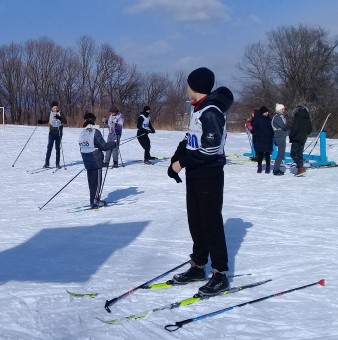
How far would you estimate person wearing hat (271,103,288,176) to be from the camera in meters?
13.4

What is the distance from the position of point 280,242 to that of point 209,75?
2802mm

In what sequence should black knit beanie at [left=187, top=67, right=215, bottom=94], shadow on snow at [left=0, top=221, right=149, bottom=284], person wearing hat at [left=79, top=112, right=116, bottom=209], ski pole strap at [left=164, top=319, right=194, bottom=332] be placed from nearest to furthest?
ski pole strap at [left=164, top=319, right=194, bottom=332]
black knit beanie at [left=187, top=67, right=215, bottom=94]
shadow on snow at [left=0, top=221, right=149, bottom=284]
person wearing hat at [left=79, top=112, right=116, bottom=209]

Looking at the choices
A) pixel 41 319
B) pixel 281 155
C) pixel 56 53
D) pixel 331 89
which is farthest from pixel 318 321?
pixel 56 53

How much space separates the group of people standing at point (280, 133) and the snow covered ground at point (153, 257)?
2.22 feet

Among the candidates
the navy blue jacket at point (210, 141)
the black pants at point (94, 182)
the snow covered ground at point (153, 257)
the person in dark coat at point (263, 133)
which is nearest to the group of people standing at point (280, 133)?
the person in dark coat at point (263, 133)

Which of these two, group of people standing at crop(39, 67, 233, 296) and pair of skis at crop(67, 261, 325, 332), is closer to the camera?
pair of skis at crop(67, 261, 325, 332)

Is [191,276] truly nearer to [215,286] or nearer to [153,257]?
[215,286]

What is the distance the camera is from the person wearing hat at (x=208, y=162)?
14.1ft

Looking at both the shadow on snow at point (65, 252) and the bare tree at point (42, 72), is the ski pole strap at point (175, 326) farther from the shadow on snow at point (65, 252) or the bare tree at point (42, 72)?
the bare tree at point (42, 72)

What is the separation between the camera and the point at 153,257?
5867mm

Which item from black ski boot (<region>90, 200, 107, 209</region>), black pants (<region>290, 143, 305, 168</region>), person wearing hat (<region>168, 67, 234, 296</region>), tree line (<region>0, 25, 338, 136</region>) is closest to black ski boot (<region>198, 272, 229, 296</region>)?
person wearing hat (<region>168, 67, 234, 296</region>)

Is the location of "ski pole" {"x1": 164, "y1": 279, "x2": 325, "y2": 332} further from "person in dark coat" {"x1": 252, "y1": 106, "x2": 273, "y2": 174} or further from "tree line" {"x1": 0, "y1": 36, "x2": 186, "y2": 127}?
"tree line" {"x1": 0, "y1": 36, "x2": 186, "y2": 127}

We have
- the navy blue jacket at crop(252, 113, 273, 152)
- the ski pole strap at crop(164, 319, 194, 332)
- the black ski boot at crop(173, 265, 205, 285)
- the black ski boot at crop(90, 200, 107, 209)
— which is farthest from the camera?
the navy blue jacket at crop(252, 113, 273, 152)

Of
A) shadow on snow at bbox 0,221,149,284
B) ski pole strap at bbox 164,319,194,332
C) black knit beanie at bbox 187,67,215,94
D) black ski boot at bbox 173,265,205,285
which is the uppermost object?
black knit beanie at bbox 187,67,215,94
